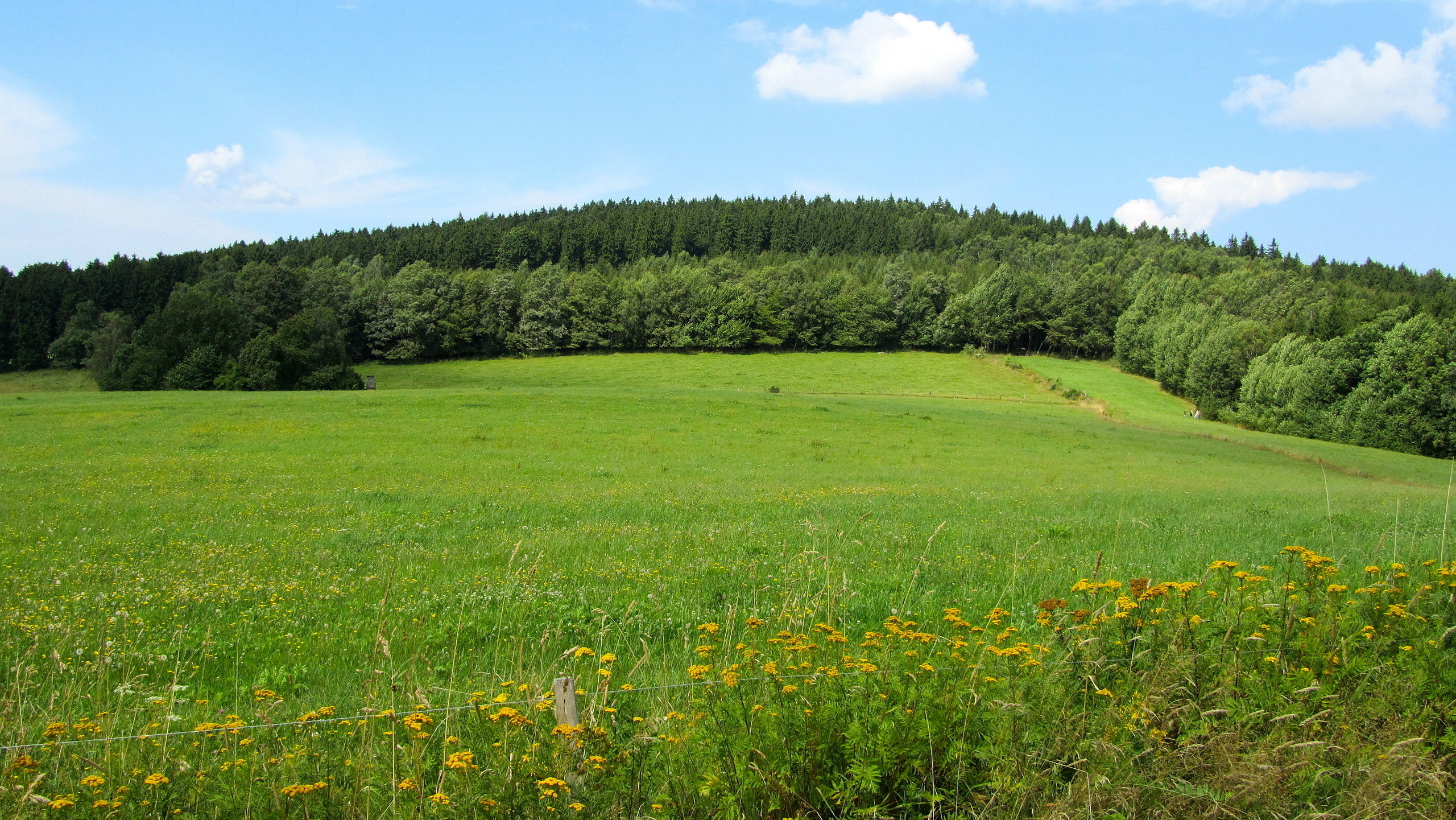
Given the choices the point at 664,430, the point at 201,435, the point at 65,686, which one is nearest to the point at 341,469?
the point at 201,435

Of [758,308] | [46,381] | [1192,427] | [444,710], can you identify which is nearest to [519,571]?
[444,710]

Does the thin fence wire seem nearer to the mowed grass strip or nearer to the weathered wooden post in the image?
the weathered wooden post

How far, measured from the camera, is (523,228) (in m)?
160

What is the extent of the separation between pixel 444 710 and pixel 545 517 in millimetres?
11026

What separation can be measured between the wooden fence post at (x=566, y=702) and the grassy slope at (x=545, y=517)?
7.04ft

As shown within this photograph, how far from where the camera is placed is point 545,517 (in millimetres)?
15547

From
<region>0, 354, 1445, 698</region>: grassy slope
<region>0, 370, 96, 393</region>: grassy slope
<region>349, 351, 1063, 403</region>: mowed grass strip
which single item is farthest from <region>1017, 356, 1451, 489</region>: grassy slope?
<region>0, 370, 96, 393</region>: grassy slope

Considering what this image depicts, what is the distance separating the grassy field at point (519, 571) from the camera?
4.26 meters

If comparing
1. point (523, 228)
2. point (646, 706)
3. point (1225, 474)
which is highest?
point (523, 228)

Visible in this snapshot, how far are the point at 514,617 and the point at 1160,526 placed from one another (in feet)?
42.4

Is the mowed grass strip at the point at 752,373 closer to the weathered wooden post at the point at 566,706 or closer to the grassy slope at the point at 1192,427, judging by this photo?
the grassy slope at the point at 1192,427

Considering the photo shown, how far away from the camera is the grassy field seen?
4.26m

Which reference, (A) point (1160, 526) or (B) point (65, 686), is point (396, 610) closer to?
(B) point (65, 686)

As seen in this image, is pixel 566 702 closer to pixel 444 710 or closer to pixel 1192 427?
pixel 444 710
